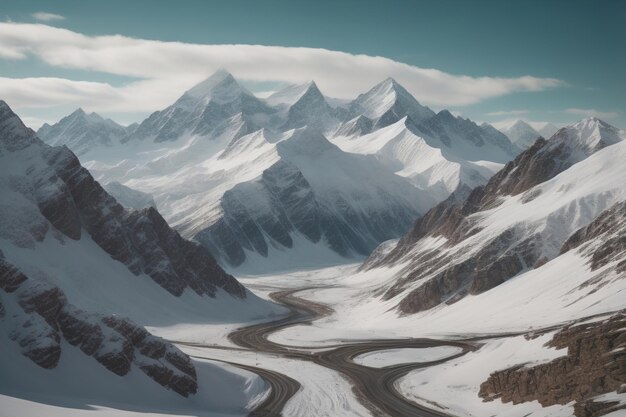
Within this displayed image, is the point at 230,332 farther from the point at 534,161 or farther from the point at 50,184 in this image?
the point at 534,161

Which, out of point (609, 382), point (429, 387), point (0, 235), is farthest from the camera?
point (0, 235)

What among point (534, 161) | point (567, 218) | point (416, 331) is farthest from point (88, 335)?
point (534, 161)

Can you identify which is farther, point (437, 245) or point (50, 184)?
point (437, 245)

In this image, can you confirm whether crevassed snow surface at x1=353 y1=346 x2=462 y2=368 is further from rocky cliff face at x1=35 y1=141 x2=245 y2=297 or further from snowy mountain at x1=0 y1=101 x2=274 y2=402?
rocky cliff face at x1=35 y1=141 x2=245 y2=297

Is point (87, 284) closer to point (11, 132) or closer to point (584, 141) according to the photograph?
point (11, 132)

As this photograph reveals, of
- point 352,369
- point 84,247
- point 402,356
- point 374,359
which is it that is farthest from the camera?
point 84,247

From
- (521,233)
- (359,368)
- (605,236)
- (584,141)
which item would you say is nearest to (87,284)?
(359,368)

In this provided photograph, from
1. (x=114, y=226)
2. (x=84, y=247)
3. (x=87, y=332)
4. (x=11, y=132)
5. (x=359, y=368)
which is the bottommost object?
(x=87, y=332)

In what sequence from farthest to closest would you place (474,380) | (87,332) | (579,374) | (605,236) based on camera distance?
(605,236) → (474,380) → (87,332) → (579,374)
